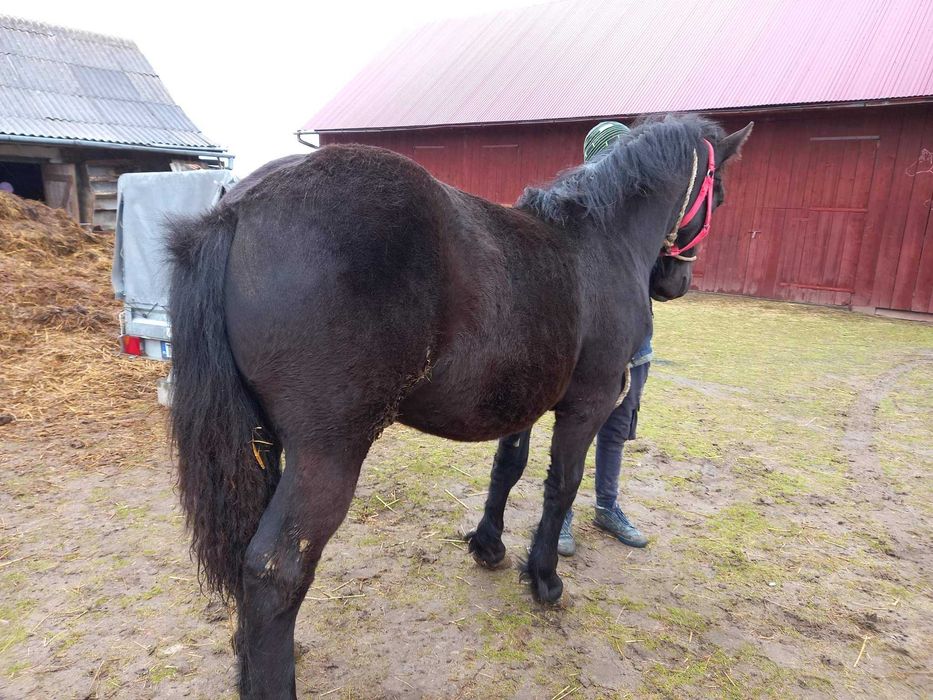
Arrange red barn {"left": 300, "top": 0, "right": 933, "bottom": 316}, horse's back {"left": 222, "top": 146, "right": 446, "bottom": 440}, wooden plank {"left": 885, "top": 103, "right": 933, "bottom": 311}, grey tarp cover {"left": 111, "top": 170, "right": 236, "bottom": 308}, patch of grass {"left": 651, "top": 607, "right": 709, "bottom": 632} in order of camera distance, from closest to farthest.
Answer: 1. horse's back {"left": 222, "top": 146, "right": 446, "bottom": 440}
2. patch of grass {"left": 651, "top": 607, "right": 709, "bottom": 632}
3. grey tarp cover {"left": 111, "top": 170, "right": 236, "bottom": 308}
4. wooden plank {"left": 885, "top": 103, "right": 933, "bottom": 311}
5. red barn {"left": 300, "top": 0, "right": 933, "bottom": 316}

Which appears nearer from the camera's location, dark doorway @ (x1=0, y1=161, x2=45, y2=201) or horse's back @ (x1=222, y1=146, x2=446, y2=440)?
horse's back @ (x1=222, y1=146, x2=446, y2=440)

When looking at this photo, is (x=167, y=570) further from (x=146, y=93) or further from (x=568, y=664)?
(x=146, y=93)

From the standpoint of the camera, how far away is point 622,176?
2.70 m

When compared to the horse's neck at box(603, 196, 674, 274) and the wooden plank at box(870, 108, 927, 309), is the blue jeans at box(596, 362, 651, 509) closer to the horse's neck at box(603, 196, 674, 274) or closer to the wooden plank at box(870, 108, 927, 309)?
the horse's neck at box(603, 196, 674, 274)

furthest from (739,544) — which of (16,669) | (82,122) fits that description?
(82,122)

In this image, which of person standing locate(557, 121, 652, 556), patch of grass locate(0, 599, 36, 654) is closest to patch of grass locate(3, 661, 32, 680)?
patch of grass locate(0, 599, 36, 654)

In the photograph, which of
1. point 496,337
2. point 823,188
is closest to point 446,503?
point 496,337

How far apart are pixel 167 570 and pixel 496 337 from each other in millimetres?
2049

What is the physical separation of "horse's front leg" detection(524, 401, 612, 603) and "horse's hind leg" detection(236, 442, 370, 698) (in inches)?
42.9

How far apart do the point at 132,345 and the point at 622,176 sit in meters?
4.08

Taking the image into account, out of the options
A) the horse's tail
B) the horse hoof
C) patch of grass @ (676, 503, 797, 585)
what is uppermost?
the horse's tail

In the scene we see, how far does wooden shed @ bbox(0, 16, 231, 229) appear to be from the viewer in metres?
11.2

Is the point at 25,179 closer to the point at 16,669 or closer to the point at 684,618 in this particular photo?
the point at 16,669

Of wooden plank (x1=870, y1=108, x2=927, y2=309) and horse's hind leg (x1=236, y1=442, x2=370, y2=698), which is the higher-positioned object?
wooden plank (x1=870, y1=108, x2=927, y2=309)
